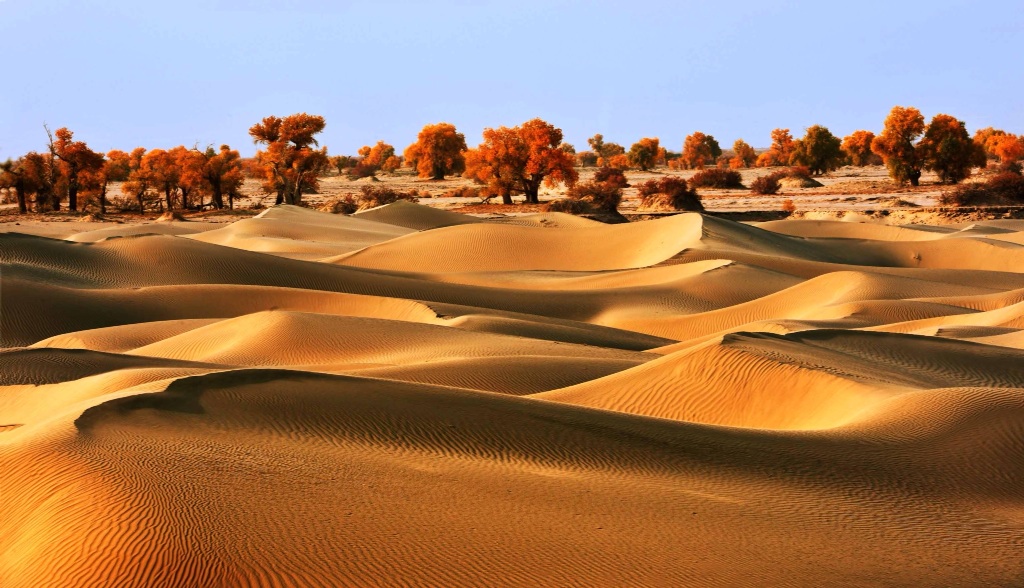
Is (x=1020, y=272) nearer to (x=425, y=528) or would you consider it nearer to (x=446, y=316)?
(x=446, y=316)

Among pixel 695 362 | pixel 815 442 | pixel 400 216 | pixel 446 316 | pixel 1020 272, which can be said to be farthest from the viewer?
pixel 400 216

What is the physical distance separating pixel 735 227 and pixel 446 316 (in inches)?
582

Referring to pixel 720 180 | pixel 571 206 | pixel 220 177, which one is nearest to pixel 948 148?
pixel 720 180

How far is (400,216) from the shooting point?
36.8 meters

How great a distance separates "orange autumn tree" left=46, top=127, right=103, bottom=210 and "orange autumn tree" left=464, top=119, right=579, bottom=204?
1435 cm

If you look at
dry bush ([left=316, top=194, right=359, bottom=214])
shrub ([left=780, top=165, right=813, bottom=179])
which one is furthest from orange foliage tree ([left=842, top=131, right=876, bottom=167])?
dry bush ([left=316, top=194, right=359, bottom=214])

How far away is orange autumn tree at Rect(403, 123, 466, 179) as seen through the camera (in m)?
64.7

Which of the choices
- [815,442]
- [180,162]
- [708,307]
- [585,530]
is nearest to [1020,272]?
[708,307]

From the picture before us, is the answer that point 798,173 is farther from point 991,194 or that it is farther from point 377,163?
point 377,163

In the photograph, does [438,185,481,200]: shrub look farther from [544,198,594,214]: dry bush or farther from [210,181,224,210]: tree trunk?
[210,181,224,210]: tree trunk

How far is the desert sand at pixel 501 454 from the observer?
4.48m

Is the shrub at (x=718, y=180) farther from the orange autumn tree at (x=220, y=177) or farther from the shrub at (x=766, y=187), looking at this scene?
the orange autumn tree at (x=220, y=177)

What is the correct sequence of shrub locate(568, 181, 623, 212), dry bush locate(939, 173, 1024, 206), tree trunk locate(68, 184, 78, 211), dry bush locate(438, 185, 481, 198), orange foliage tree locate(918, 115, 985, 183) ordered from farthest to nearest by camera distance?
1. dry bush locate(438, 185, 481, 198)
2. orange foliage tree locate(918, 115, 985, 183)
3. tree trunk locate(68, 184, 78, 211)
4. dry bush locate(939, 173, 1024, 206)
5. shrub locate(568, 181, 623, 212)

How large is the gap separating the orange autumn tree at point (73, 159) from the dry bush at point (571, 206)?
58.0ft
